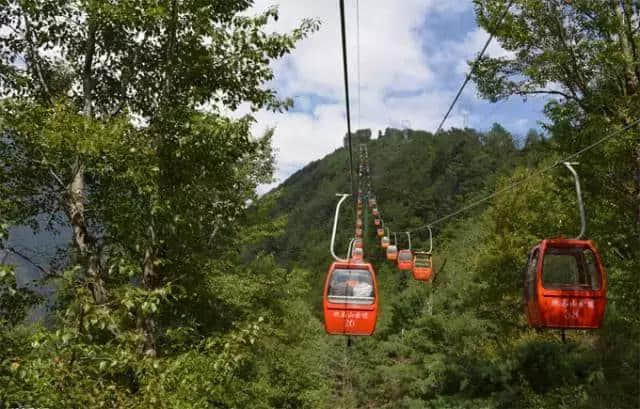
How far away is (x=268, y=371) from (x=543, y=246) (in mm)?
16178

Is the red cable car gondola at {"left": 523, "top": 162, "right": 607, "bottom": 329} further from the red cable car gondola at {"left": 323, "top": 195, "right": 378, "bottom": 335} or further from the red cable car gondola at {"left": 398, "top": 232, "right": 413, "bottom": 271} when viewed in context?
the red cable car gondola at {"left": 398, "top": 232, "right": 413, "bottom": 271}

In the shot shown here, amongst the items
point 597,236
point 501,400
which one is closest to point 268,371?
point 501,400

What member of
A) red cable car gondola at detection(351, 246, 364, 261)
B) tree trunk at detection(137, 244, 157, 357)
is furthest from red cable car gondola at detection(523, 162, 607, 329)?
tree trunk at detection(137, 244, 157, 357)

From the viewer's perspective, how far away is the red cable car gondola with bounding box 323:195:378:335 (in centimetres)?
1180

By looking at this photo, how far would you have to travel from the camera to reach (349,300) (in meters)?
11.9

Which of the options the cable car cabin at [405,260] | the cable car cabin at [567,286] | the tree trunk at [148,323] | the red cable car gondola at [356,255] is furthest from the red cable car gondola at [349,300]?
the cable car cabin at [405,260]

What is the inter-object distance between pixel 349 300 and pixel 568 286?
4520mm

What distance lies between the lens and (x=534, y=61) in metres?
13.7

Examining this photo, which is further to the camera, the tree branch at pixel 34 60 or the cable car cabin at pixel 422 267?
the cable car cabin at pixel 422 267

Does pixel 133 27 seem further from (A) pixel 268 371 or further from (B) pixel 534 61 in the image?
(A) pixel 268 371

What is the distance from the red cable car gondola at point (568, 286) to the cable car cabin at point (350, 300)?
3411 millimetres

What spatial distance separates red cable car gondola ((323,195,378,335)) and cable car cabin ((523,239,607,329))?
134 inches

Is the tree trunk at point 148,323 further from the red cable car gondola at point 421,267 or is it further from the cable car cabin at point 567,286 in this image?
the red cable car gondola at point 421,267

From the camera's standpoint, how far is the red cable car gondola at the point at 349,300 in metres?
11.8
